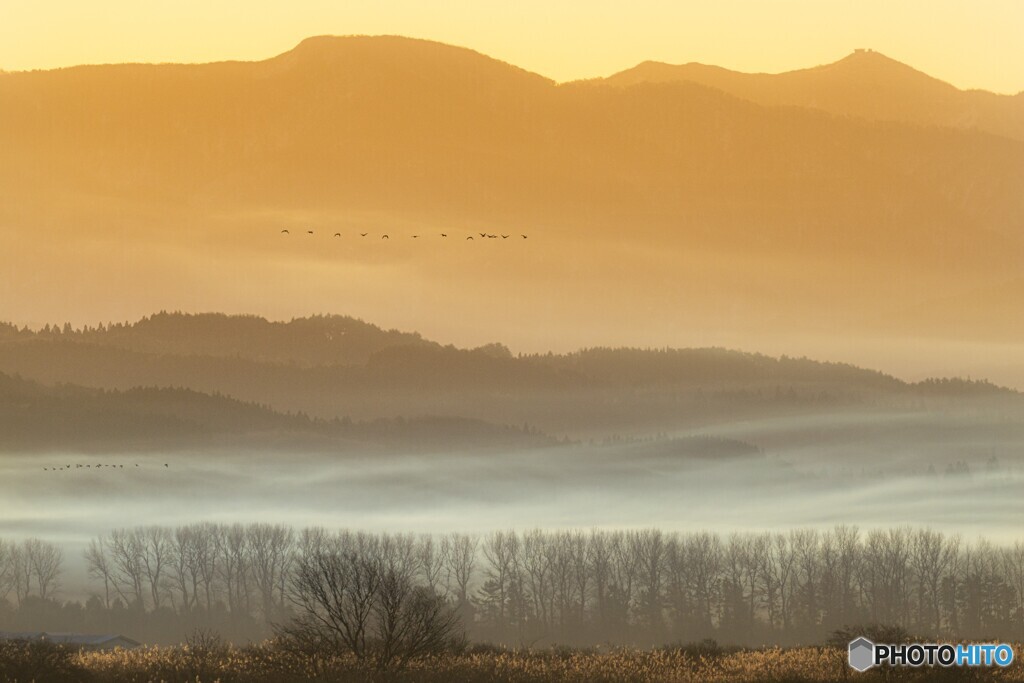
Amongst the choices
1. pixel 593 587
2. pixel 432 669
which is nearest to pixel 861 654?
pixel 432 669

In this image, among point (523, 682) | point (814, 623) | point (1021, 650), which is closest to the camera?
point (523, 682)

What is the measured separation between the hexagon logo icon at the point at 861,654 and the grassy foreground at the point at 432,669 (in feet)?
1.54

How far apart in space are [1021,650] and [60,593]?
128697 mm

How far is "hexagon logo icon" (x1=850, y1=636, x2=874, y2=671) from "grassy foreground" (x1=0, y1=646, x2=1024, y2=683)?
0.47 meters

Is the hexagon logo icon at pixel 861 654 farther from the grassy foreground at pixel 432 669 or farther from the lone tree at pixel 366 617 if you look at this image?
the lone tree at pixel 366 617

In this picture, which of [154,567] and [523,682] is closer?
[523,682]

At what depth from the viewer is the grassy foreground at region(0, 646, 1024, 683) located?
50.0m

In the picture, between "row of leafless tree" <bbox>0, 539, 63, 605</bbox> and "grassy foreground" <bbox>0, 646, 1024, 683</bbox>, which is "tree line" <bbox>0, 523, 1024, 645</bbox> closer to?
"row of leafless tree" <bbox>0, 539, 63, 605</bbox>

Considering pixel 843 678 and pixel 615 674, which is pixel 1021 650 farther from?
pixel 615 674

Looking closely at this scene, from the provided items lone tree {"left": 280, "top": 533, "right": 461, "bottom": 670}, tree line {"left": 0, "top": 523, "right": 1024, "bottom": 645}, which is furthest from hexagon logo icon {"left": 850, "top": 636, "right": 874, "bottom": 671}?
tree line {"left": 0, "top": 523, "right": 1024, "bottom": 645}

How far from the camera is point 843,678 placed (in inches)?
2002

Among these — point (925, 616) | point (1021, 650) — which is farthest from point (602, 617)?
point (1021, 650)

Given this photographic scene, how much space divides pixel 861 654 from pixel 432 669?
51.2 feet

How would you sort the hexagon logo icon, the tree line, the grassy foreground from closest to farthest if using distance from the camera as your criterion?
1. the grassy foreground
2. the hexagon logo icon
3. the tree line
